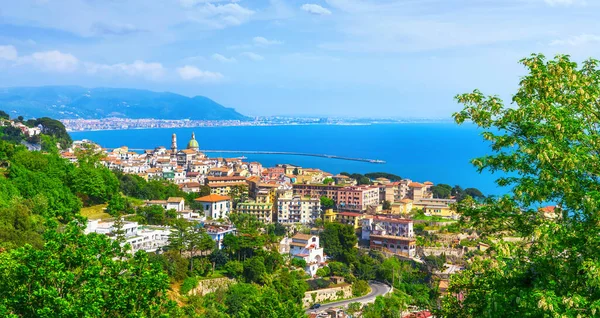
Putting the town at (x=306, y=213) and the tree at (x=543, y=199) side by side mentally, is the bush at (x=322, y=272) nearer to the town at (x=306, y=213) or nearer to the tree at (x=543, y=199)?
the town at (x=306, y=213)

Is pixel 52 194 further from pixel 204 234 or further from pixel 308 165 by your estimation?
Result: pixel 308 165

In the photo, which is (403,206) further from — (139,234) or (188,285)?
(188,285)

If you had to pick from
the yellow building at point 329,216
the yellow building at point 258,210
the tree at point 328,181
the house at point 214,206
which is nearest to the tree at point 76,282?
the house at point 214,206

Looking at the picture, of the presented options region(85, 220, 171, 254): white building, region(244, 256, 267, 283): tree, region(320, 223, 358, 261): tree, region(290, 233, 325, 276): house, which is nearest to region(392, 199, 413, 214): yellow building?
region(320, 223, 358, 261): tree

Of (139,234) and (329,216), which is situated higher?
(139,234)

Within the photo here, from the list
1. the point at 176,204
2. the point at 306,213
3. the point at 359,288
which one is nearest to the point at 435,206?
the point at 306,213

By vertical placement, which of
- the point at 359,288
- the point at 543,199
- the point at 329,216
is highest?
the point at 543,199
